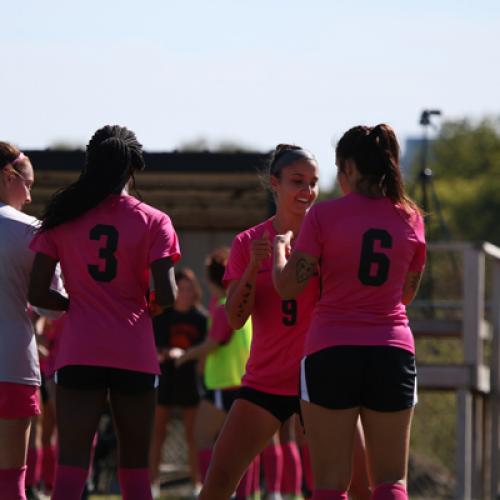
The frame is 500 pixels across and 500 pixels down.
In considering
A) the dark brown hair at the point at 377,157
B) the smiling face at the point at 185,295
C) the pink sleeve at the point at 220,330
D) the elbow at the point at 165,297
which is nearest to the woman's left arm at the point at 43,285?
the elbow at the point at 165,297

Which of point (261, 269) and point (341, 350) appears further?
point (261, 269)

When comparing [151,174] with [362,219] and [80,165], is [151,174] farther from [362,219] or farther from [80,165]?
[362,219]

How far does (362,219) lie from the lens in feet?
22.1

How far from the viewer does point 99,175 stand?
732cm

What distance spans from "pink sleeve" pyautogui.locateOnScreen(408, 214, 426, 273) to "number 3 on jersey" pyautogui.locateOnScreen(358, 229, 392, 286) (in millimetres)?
223

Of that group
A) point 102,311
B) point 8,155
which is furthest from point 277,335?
point 8,155

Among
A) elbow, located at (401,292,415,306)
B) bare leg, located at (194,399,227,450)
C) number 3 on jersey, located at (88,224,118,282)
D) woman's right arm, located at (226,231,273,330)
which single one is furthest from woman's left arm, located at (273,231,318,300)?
bare leg, located at (194,399,227,450)

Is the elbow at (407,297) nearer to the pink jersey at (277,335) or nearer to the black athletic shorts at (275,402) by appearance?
the pink jersey at (277,335)

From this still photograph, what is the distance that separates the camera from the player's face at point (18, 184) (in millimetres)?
7777

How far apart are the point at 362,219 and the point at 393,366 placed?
0.63 m

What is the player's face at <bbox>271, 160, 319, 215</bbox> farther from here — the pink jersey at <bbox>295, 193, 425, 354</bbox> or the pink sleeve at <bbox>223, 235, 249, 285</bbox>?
the pink jersey at <bbox>295, 193, 425, 354</bbox>

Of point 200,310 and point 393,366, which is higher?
point 393,366

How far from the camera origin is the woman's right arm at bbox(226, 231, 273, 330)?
7.45 metres

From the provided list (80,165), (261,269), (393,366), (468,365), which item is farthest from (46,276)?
(468,365)
